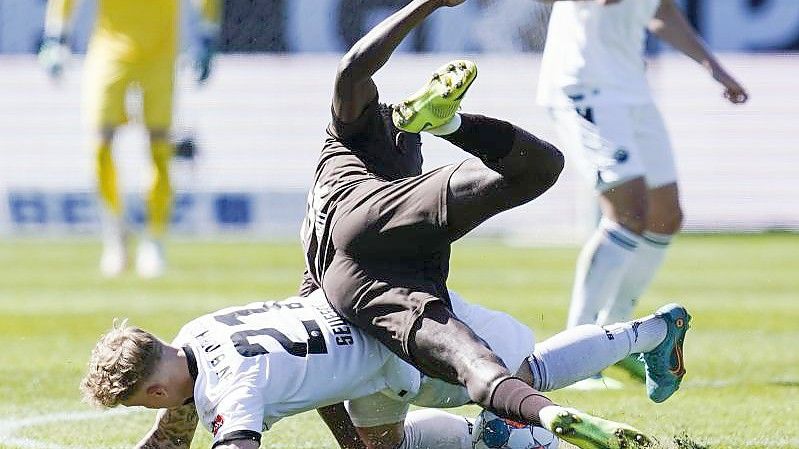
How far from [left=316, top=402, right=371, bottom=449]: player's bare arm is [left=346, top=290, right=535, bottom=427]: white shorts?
124 millimetres

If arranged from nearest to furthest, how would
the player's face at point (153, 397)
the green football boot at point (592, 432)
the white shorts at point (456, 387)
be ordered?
the green football boot at point (592, 432) < the player's face at point (153, 397) < the white shorts at point (456, 387)

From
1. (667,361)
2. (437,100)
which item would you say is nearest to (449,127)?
(437,100)

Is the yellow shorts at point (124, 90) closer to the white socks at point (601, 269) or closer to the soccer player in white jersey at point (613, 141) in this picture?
the soccer player in white jersey at point (613, 141)

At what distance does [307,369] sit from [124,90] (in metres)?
7.65

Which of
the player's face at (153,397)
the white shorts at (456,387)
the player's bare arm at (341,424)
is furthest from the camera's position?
the player's bare arm at (341,424)

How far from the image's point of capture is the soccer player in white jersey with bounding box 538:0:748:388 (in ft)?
20.9

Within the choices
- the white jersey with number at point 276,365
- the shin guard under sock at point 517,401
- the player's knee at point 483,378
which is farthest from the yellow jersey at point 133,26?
the shin guard under sock at point 517,401

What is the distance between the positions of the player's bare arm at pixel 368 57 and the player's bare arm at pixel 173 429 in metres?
1.04

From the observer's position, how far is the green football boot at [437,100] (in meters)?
4.16

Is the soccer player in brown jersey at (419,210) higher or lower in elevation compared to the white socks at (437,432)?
higher

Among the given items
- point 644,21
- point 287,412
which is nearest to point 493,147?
point 287,412

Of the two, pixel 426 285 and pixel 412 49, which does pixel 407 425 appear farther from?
pixel 412 49

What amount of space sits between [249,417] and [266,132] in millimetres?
13214

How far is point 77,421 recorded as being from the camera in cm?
553
